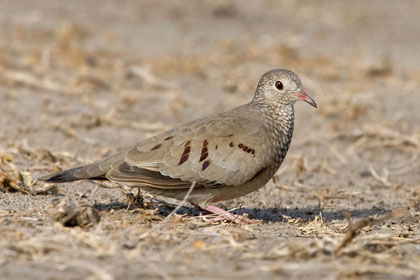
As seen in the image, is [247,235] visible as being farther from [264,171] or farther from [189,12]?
[189,12]

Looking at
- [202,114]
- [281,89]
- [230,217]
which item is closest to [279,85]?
[281,89]

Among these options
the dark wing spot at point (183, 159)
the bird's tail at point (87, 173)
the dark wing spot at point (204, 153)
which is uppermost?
the dark wing spot at point (204, 153)

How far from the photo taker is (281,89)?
602 cm

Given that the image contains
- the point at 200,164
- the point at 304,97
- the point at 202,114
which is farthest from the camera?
the point at 202,114

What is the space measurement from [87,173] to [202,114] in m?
4.09

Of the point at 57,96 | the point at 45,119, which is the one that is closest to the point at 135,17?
the point at 57,96

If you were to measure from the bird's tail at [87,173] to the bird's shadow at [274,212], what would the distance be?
0.25 m

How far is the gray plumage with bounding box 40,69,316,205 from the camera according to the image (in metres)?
5.33

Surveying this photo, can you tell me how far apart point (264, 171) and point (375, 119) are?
4.16 metres

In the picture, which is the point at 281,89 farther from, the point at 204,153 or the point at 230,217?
the point at 230,217

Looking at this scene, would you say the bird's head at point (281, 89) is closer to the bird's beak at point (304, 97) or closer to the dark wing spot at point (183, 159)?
the bird's beak at point (304, 97)

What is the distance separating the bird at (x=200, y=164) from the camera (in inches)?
210

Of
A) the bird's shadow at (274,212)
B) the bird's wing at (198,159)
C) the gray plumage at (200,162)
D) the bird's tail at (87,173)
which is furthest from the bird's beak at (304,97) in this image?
the bird's tail at (87,173)

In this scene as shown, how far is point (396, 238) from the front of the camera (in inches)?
187
